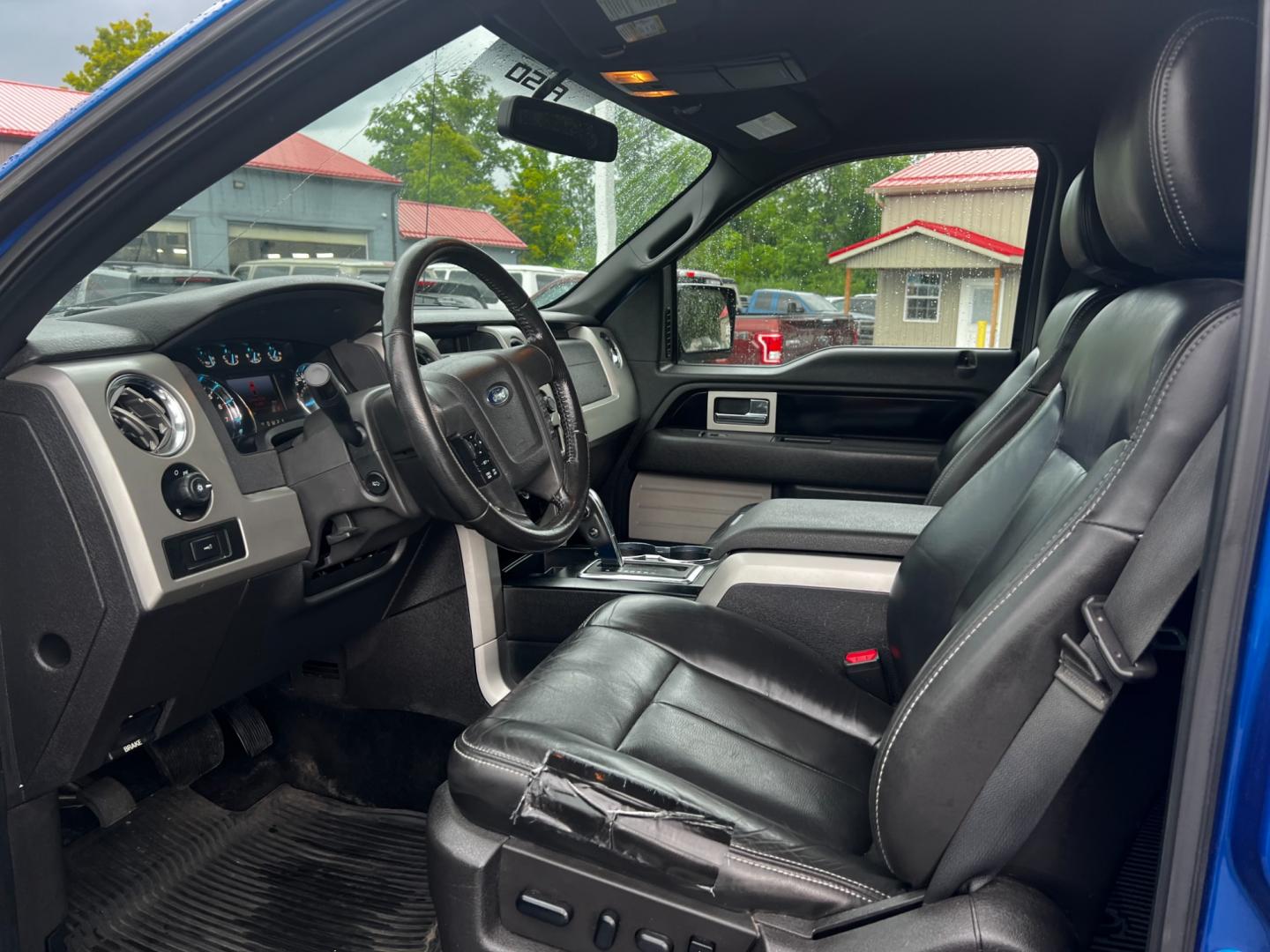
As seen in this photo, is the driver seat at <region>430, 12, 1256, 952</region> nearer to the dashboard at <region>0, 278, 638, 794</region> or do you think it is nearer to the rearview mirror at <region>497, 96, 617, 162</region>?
the dashboard at <region>0, 278, 638, 794</region>

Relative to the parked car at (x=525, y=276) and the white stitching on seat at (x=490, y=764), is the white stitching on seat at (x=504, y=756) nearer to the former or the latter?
the white stitching on seat at (x=490, y=764)

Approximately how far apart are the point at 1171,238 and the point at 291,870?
1818mm

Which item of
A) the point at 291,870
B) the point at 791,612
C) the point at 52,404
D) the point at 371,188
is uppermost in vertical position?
the point at 371,188

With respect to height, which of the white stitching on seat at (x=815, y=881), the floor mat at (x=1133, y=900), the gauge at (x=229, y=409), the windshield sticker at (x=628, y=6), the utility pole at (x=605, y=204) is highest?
the windshield sticker at (x=628, y=6)

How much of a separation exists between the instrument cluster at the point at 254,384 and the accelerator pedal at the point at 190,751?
701 mm

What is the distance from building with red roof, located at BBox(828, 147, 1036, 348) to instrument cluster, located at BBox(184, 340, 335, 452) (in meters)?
1.73

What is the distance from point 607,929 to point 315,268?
1.21 meters

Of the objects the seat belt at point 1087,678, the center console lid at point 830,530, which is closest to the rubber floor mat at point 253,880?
the center console lid at point 830,530

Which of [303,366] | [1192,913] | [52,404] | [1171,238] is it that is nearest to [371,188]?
[303,366]

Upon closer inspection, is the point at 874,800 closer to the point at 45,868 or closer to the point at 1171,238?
the point at 1171,238

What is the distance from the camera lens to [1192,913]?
791mm

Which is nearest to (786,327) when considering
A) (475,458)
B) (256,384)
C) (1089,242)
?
(1089,242)

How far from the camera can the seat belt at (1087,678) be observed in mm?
880

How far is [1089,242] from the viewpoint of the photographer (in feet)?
5.24
